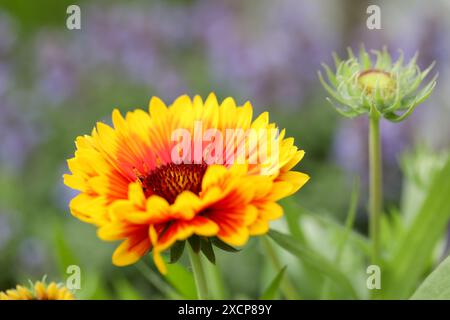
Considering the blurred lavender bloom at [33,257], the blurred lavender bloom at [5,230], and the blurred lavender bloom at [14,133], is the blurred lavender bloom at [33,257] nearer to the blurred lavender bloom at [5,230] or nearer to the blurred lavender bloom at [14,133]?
the blurred lavender bloom at [5,230]

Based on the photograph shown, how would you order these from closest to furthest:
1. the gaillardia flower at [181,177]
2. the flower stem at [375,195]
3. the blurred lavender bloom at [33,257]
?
the gaillardia flower at [181,177]
the flower stem at [375,195]
the blurred lavender bloom at [33,257]

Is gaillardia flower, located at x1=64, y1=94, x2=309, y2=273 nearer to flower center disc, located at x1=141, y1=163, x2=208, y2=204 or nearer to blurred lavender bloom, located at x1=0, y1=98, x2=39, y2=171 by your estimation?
flower center disc, located at x1=141, y1=163, x2=208, y2=204

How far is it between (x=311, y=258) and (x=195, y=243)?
92mm

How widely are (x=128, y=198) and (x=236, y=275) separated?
1.74 feet

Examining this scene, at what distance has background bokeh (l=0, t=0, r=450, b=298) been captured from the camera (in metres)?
0.86

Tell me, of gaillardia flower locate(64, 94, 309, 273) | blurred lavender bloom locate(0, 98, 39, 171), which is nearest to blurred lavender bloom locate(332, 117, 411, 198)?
blurred lavender bloom locate(0, 98, 39, 171)

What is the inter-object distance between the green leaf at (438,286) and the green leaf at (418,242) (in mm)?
73

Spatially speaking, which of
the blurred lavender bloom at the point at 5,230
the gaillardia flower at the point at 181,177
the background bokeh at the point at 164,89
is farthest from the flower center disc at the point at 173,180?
the blurred lavender bloom at the point at 5,230

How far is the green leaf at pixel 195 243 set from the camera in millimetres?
277

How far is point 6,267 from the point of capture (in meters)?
0.88

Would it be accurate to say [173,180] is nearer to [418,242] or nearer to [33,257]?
[418,242]

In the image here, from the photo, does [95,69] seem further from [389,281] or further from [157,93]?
[389,281]

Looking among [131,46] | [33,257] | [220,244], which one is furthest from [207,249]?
[131,46]

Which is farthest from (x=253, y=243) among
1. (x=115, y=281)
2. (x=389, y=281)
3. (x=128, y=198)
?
(x=128, y=198)
